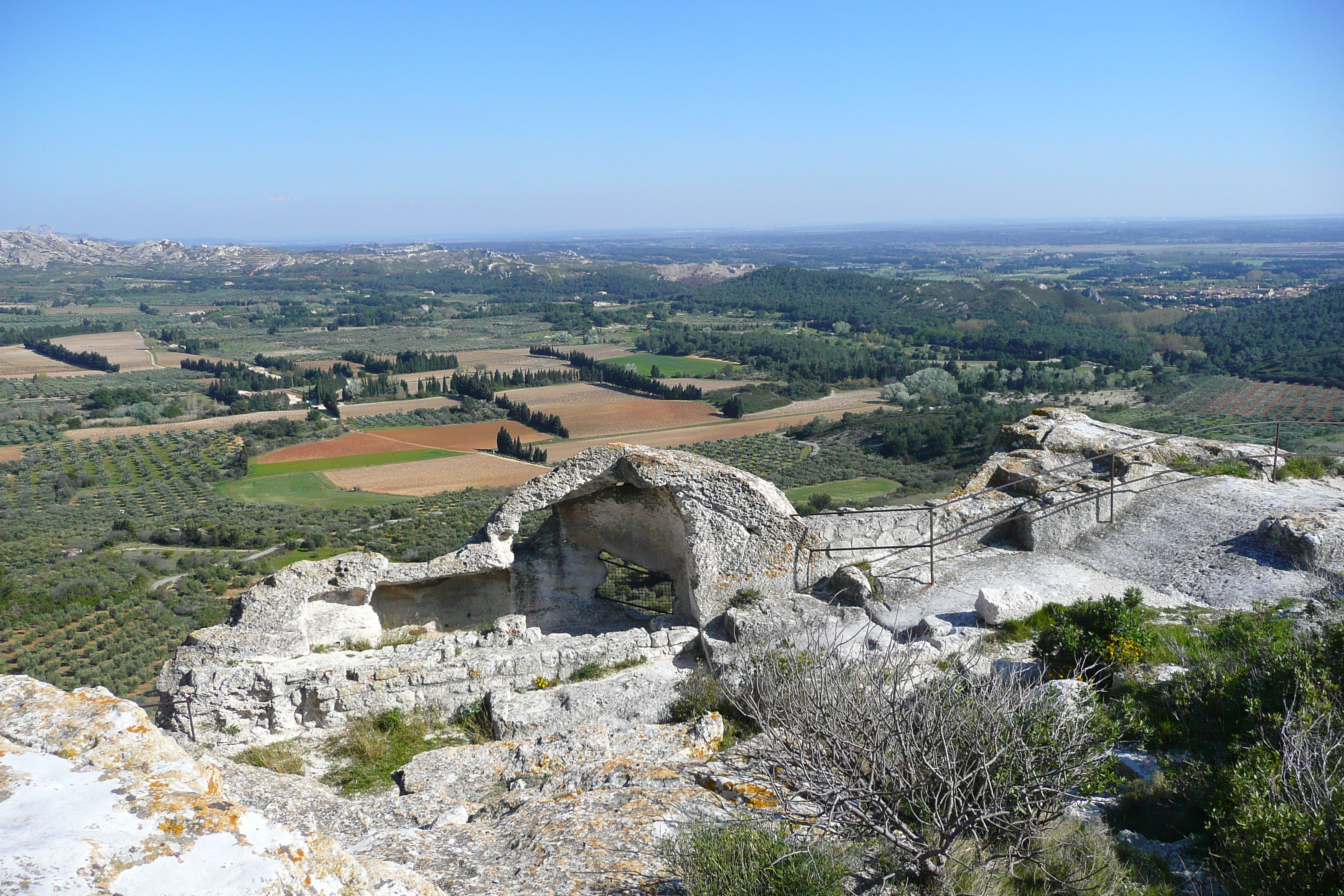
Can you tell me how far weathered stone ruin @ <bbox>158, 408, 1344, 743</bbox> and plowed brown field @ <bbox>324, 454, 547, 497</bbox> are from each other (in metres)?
38.4

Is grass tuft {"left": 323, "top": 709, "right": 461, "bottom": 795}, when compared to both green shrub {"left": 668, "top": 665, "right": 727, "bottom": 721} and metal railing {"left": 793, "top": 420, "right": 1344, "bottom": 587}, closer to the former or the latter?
green shrub {"left": 668, "top": 665, "right": 727, "bottom": 721}

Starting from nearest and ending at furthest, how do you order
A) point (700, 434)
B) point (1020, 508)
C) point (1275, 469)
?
point (1020, 508)
point (1275, 469)
point (700, 434)

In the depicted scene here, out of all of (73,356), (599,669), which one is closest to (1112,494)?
(599,669)

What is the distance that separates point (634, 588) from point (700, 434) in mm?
51315

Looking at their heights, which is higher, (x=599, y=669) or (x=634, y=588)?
(x=599, y=669)

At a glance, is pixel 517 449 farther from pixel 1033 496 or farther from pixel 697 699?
pixel 697 699

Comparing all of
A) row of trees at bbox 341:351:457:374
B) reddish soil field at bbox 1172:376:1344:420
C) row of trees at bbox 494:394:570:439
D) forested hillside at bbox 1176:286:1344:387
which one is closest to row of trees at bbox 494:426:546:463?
row of trees at bbox 494:394:570:439

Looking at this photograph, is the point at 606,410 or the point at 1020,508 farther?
the point at 606,410

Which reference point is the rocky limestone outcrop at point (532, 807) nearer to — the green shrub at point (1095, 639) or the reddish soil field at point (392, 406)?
the green shrub at point (1095, 639)

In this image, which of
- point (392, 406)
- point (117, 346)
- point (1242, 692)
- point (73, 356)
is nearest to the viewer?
point (1242, 692)

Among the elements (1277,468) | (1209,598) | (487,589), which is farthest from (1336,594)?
(487,589)

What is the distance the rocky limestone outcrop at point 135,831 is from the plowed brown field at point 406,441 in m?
57.6

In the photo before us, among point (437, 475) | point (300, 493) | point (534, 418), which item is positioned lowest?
point (300, 493)

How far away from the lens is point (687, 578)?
11484 mm
